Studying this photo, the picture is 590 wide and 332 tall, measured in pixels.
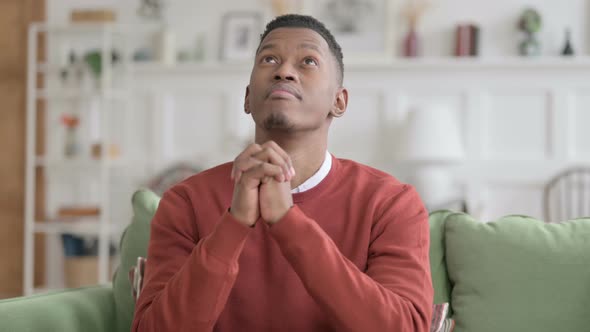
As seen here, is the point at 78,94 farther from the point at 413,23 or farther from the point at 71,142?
the point at 413,23

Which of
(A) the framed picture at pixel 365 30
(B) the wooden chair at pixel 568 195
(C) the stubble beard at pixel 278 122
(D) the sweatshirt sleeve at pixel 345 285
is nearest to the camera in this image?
(D) the sweatshirt sleeve at pixel 345 285

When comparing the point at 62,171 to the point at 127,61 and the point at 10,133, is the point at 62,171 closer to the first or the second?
the point at 10,133

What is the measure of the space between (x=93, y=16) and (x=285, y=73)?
4101mm

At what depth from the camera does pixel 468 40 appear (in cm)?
466

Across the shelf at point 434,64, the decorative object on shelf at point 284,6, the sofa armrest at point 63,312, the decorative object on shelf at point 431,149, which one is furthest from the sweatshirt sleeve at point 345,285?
the decorative object on shelf at point 284,6

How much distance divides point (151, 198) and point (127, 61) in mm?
Answer: 3538

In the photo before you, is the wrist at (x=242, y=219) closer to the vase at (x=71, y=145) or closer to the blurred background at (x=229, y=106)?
the blurred background at (x=229, y=106)

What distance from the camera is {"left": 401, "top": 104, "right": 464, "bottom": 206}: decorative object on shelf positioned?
426 centimetres

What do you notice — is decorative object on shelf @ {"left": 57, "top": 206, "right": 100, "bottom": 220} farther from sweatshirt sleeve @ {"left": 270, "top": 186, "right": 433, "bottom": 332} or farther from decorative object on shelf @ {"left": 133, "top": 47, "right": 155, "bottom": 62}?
sweatshirt sleeve @ {"left": 270, "top": 186, "right": 433, "bottom": 332}

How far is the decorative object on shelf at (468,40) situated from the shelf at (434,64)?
43 millimetres

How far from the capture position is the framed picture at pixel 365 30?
479 centimetres

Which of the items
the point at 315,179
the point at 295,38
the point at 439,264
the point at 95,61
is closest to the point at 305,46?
the point at 295,38

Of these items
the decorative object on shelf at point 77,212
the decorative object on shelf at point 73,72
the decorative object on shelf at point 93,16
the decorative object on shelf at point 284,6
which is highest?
the decorative object on shelf at point 284,6

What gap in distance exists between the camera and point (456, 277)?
66.1 inches
